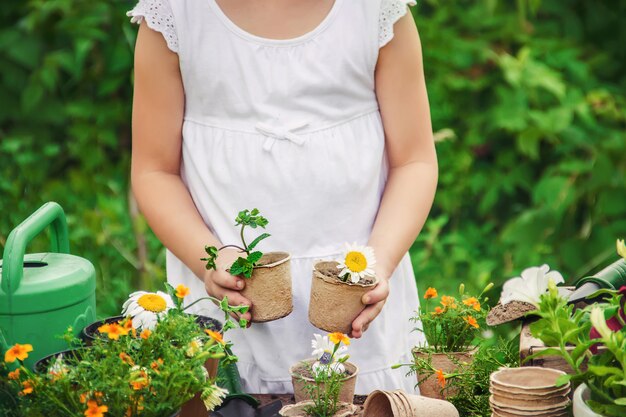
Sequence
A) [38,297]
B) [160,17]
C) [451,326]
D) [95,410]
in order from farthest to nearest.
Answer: [160,17], [451,326], [38,297], [95,410]

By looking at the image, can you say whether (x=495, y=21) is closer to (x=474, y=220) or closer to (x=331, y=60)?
(x=474, y=220)

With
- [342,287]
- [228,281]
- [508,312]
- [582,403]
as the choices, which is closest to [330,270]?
[342,287]

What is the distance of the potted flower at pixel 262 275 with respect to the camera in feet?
5.23

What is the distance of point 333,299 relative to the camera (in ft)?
5.29

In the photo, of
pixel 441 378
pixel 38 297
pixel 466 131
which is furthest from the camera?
pixel 466 131

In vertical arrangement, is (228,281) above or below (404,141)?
below

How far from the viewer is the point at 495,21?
4.36m

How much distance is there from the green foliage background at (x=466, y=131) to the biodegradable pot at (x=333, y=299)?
205cm

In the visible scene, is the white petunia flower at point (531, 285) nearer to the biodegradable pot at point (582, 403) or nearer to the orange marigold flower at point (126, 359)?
the biodegradable pot at point (582, 403)

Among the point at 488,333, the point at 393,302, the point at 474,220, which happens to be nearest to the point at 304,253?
the point at 393,302

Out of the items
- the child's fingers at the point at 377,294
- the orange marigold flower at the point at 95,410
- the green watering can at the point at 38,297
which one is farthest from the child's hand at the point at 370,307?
the orange marigold flower at the point at 95,410

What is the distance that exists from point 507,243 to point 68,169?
2011 millimetres

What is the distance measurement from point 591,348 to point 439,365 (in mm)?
321

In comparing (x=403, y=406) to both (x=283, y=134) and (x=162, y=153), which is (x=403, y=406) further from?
(x=162, y=153)
